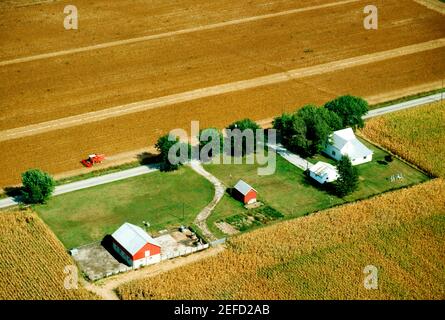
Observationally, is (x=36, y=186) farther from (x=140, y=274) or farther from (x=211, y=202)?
(x=211, y=202)

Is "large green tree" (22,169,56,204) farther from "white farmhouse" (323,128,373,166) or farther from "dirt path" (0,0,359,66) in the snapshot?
"dirt path" (0,0,359,66)

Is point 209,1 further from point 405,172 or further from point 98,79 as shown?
point 405,172

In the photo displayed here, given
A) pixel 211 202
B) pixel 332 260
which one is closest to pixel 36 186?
pixel 211 202

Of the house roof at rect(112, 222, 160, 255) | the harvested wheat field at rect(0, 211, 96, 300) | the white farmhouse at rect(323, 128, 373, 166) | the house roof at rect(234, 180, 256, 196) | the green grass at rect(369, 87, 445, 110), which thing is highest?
the green grass at rect(369, 87, 445, 110)

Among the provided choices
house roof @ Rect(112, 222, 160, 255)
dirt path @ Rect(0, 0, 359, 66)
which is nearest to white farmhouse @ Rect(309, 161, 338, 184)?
house roof @ Rect(112, 222, 160, 255)

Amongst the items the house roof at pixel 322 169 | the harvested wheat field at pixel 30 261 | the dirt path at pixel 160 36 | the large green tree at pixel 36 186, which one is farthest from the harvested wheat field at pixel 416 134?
the harvested wheat field at pixel 30 261
